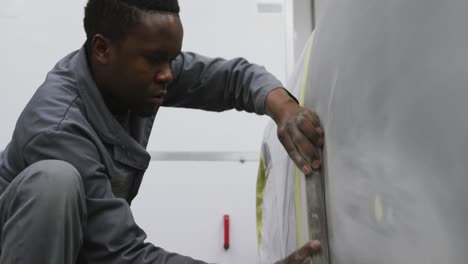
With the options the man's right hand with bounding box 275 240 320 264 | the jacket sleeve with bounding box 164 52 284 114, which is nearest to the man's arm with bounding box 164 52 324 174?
the jacket sleeve with bounding box 164 52 284 114

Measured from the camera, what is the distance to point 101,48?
2.42 feet

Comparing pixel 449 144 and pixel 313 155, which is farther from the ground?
pixel 449 144

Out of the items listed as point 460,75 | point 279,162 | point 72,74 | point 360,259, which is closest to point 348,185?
point 360,259

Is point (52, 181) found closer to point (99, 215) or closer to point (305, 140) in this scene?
point (99, 215)

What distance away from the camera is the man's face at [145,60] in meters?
0.69

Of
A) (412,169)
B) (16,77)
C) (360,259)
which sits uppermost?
(412,169)

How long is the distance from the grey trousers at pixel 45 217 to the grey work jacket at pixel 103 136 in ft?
0.11

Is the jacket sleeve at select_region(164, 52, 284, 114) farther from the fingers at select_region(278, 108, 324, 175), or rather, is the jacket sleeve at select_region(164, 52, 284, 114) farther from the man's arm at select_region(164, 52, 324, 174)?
the fingers at select_region(278, 108, 324, 175)

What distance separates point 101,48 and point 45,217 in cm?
27

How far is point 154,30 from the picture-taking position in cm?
69

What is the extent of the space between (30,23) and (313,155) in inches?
51.3

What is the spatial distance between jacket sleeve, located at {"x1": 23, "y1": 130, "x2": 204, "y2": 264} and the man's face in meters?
0.11

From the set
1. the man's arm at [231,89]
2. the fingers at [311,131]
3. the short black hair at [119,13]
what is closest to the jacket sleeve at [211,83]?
the man's arm at [231,89]

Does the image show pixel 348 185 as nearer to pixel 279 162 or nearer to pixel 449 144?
pixel 449 144
